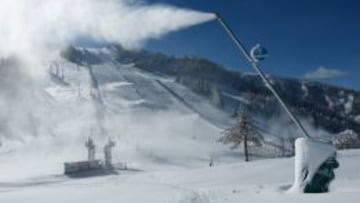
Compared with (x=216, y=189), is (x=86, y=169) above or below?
below

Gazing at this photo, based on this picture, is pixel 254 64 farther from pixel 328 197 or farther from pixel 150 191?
pixel 150 191

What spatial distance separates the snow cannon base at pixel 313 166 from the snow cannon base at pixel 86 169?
72610 mm

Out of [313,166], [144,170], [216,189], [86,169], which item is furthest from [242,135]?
[313,166]

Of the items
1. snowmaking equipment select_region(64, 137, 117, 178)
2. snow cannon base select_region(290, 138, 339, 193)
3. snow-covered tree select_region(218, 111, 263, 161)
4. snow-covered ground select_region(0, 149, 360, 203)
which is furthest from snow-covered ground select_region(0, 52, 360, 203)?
snow-covered tree select_region(218, 111, 263, 161)

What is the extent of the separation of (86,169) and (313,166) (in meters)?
77.5

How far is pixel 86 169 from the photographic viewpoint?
92438 mm

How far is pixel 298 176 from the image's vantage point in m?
17.6

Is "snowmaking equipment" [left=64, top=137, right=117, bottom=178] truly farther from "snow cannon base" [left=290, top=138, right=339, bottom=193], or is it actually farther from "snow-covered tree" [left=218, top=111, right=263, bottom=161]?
"snow cannon base" [left=290, top=138, right=339, bottom=193]

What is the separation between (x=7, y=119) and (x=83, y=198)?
181170 mm

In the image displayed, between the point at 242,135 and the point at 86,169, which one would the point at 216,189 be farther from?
the point at 86,169

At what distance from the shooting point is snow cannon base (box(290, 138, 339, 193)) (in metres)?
17.3

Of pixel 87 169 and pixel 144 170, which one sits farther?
pixel 144 170

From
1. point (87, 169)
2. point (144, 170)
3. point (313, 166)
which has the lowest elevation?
point (144, 170)

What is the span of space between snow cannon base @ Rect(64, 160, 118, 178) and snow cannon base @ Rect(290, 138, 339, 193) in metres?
72.6
